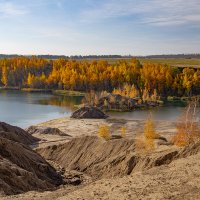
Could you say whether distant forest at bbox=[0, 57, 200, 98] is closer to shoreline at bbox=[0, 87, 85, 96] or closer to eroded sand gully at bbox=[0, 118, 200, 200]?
shoreline at bbox=[0, 87, 85, 96]

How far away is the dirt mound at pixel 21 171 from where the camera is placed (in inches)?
1283

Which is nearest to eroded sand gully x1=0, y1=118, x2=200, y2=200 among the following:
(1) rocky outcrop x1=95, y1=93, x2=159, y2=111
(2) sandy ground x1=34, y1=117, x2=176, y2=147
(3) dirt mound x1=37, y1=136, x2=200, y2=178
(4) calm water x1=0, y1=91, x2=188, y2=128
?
(3) dirt mound x1=37, y1=136, x2=200, y2=178

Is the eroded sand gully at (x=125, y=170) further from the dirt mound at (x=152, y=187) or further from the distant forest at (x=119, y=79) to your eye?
the distant forest at (x=119, y=79)

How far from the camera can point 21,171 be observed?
35188mm

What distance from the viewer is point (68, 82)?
16138 centimetres

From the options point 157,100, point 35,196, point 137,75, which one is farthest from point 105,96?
point 35,196

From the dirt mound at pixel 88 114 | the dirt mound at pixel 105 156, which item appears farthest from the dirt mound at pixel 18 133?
the dirt mound at pixel 88 114

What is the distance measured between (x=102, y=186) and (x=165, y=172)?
4.66 metres

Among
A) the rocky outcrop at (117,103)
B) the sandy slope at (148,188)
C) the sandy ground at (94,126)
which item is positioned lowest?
the sandy ground at (94,126)

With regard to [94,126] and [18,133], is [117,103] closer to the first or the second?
[94,126]

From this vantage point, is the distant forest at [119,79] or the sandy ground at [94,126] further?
the distant forest at [119,79]

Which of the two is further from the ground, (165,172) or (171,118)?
(165,172)

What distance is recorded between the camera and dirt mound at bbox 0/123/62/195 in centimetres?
3259

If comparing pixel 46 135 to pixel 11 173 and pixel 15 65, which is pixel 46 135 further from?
pixel 15 65
